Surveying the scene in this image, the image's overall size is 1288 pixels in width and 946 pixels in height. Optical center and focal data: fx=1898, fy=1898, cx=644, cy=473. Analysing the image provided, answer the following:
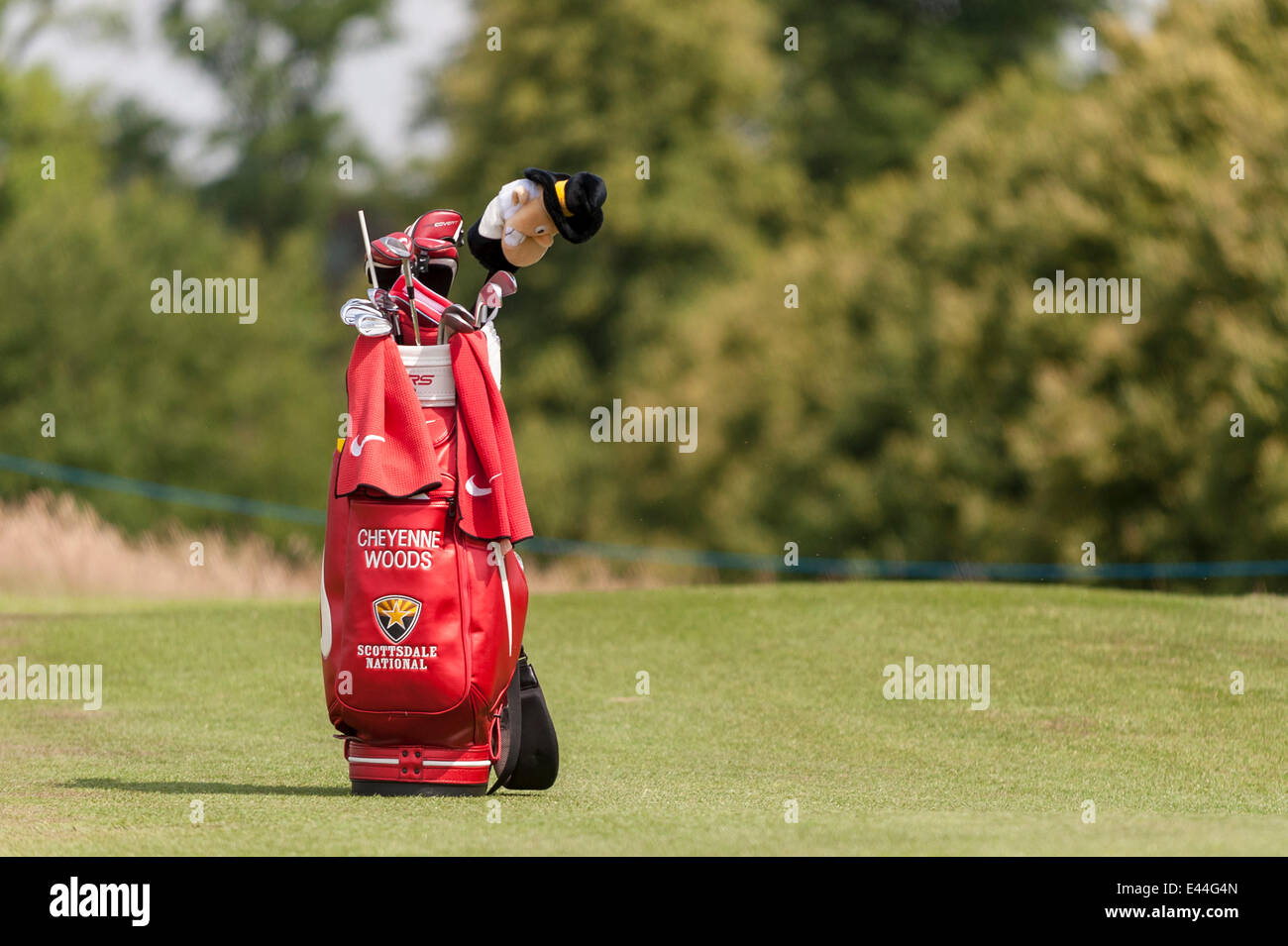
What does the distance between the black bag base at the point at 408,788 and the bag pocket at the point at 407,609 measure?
0.32 metres

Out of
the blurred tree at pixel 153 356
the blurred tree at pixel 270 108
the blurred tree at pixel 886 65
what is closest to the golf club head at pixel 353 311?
the blurred tree at pixel 153 356

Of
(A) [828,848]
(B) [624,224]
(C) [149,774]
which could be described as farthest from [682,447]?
(A) [828,848]

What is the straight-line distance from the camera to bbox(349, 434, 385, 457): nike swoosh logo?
671 centimetres

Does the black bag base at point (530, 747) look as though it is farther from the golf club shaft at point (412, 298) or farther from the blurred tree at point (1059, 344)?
the blurred tree at point (1059, 344)

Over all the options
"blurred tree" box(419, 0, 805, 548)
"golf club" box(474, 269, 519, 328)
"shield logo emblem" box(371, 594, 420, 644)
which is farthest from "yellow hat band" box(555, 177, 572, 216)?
"blurred tree" box(419, 0, 805, 548)

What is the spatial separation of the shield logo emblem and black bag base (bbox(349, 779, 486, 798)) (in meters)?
0.58

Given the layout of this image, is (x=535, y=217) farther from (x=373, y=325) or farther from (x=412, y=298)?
(x=373, y=325)

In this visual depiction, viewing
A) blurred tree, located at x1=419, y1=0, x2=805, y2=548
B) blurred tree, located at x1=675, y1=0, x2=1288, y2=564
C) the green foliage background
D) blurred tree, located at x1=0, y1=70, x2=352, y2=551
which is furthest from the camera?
blurred tree, located at x1=419, y1=0, x2=805, y2=548

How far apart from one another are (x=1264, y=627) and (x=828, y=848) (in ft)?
19.2

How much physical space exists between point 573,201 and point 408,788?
7.40 feet

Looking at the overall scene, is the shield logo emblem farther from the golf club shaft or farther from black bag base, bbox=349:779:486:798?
the golf club shaft

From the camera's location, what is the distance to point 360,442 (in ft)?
22.1

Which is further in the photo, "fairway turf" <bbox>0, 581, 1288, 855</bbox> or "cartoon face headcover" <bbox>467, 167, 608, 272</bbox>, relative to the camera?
"cartoon face headcover" <bbox>467, 167, 608, 272</bbox>
